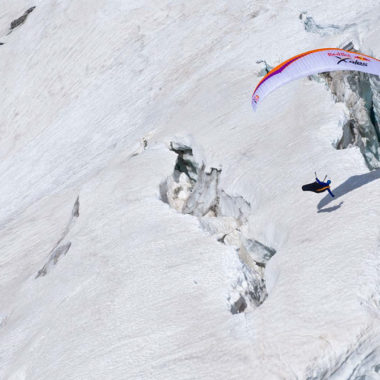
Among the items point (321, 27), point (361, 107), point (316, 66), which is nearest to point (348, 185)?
point (316, 66)

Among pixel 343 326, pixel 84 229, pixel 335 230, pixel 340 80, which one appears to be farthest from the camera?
pixel 340 80

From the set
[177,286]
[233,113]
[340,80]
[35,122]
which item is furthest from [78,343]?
[35,122]

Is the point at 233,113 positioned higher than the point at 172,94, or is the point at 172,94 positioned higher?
the point at 233,113

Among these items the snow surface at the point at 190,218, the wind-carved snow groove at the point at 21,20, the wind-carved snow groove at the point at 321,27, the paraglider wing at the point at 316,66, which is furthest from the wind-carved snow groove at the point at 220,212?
the wind-carved snow groove at the point at 21,20

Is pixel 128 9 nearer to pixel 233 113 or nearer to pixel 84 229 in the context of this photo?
pixel 233 113

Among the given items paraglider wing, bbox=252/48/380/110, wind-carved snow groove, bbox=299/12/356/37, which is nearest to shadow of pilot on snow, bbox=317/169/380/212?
paraglider wing, bbox=252/48/380/110

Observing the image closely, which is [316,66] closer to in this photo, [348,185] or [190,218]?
[348,185]
